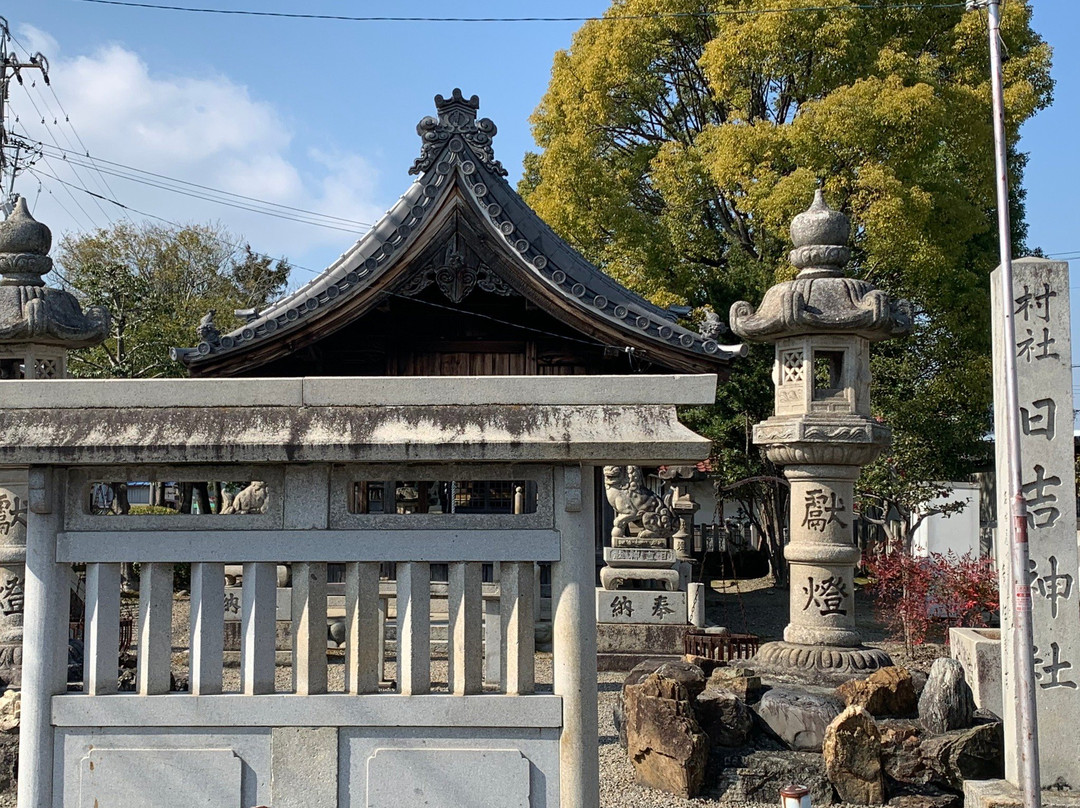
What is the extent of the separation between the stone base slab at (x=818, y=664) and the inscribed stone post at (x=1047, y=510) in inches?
92.9

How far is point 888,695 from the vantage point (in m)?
6.96

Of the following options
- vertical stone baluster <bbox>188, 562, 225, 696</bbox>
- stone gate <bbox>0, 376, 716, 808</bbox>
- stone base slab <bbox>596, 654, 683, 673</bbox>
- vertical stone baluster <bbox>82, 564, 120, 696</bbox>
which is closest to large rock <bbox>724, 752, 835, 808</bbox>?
stone gate <bbox>0, 376, 716, 808</bbox>

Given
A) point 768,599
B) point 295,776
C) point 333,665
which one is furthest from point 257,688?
point 768,599

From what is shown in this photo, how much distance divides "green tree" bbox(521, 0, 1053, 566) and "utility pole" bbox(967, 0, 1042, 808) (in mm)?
10727

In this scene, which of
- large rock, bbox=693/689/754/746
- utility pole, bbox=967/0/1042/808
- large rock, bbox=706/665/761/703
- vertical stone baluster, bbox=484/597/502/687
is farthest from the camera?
large rock, bbox=706/665/761/703

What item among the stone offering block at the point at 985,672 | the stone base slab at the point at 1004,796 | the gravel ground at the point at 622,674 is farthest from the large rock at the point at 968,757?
the stone offering block at the point at 985,672

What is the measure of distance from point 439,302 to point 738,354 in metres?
3.72

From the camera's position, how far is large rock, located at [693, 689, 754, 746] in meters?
6.65

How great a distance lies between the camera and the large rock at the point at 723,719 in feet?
21.8

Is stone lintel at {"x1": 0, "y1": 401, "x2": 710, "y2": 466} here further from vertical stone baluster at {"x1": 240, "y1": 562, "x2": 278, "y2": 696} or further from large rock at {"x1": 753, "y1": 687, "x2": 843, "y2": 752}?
large rock at {"x1": 753, "y1": 687, "x2": 843, "y2": 752}

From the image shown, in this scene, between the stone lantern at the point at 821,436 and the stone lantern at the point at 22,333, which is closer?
the stone lantern at the point at 821,436

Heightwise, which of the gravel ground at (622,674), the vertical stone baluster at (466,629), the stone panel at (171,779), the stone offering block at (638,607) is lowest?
the gravel ground at (622,674)

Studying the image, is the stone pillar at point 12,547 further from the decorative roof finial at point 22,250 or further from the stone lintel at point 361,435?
the stone lintel at point 361,435

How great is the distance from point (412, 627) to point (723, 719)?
138 inches
